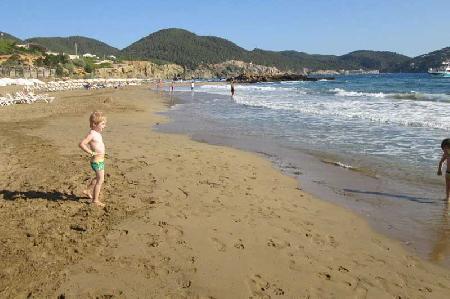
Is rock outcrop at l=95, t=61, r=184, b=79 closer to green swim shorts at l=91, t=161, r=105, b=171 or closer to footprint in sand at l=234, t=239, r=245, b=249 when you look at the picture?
green swim shorts at l=91, t=161, r=105, b=171

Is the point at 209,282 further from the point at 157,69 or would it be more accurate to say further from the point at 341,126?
the point at 157,69

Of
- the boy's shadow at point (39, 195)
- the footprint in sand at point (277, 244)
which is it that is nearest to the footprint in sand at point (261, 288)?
the footprint in sand at point (277, 244)

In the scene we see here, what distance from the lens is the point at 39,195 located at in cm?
616

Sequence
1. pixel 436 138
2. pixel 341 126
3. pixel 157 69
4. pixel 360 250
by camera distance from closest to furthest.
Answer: pixel 360 250 < pixel 436 138 < pixel 341 126 < pixel 157 69

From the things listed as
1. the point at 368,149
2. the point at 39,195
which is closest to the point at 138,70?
the point at 368,149

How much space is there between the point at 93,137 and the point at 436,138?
11.2 metres

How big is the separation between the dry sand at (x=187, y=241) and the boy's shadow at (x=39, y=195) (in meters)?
0.02

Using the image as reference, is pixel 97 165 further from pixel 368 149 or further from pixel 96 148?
pixel 368 149

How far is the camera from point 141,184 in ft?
23.0

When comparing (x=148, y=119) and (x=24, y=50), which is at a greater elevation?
(x=24, y=50)

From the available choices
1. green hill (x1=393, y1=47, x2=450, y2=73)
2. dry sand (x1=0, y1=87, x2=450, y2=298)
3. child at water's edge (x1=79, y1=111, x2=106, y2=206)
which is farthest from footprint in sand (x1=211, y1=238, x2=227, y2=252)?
green hill (x1=393, y1=47, x2=450, y2=73)

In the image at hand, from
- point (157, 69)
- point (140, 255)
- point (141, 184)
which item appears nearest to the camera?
point (140, 255)

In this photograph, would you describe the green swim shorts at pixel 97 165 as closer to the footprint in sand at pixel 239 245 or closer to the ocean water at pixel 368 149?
the footprint in sand at pixel 239 245

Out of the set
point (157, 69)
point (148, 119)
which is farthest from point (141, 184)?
point (157, 69)
